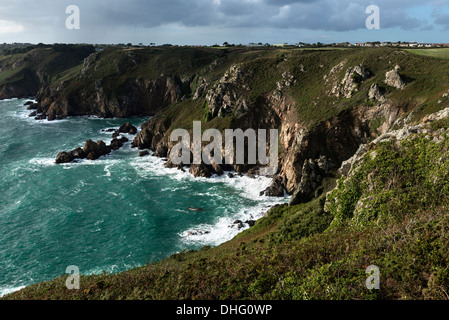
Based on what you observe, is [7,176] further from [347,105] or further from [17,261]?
[347,105]

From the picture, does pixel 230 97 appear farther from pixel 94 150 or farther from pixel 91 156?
pixel 91 156

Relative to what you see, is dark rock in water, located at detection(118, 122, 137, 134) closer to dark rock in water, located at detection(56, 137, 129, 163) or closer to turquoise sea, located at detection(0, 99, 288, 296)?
dark rock in water, located at detection(56, 137, 129, 163)

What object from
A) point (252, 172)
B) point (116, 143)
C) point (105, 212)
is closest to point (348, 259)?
point (105, 212)

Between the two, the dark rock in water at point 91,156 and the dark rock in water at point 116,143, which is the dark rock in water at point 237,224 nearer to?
the dark rock in water at point 91,156

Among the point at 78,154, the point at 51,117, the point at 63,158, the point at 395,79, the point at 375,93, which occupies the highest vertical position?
the point at 395,79
